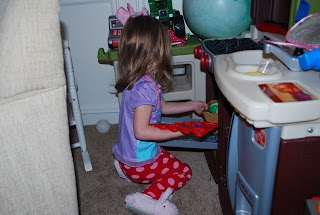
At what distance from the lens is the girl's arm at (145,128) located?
978 millimetres

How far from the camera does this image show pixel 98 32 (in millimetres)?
1578

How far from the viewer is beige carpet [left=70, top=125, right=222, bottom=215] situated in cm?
112

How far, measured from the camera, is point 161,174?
1117mm

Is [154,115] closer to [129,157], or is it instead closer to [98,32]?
[129,157]

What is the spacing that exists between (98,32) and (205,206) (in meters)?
1.01

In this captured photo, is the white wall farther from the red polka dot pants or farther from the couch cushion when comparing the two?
the couch cushion

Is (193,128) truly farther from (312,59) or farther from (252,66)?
(312,59)

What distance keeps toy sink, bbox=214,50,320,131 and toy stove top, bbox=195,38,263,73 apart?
0.41 feet

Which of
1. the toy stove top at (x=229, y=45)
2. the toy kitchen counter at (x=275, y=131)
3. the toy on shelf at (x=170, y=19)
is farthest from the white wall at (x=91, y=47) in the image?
the toy kitchen counter at (x=275, y=131)

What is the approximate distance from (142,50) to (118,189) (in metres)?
0.59

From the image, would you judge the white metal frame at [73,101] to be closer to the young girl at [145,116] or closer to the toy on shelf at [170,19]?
the young girl at [145,116]

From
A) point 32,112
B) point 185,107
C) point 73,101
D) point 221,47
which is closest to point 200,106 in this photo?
point 185,107

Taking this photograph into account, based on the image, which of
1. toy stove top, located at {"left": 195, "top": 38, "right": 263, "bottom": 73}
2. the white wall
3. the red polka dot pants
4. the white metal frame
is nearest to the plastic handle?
toy stove top, located at {"left": 195, "top": 38, "right": 263, "bottom": 73}

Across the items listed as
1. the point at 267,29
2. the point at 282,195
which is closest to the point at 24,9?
the point at 282,195
